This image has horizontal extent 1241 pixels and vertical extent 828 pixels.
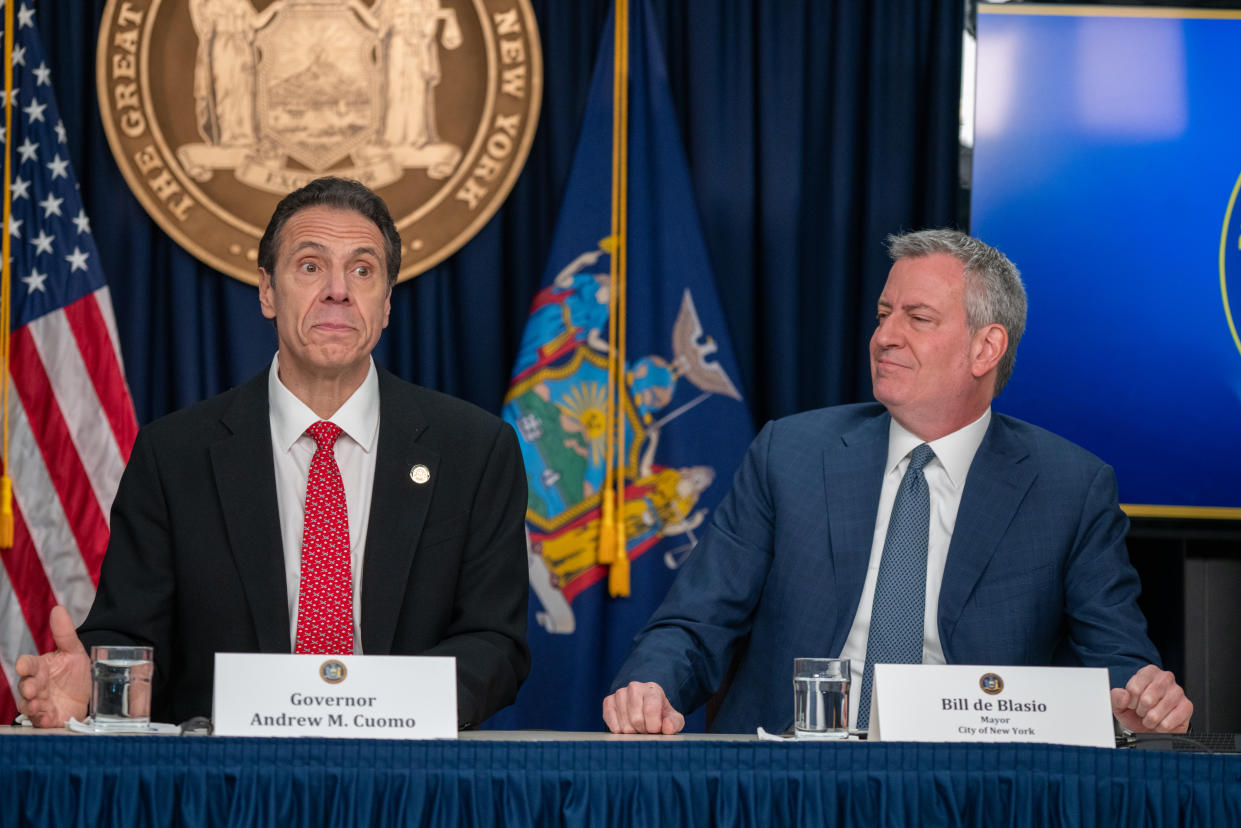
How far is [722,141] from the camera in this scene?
3828 mm

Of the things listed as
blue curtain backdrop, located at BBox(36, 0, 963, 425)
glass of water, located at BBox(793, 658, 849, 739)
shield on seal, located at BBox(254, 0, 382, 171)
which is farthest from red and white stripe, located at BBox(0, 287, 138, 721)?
glass of water, located at BBox(793, 658, 849, 739)

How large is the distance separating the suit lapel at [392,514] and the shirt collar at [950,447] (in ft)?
2.70

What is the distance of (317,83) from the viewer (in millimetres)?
3680

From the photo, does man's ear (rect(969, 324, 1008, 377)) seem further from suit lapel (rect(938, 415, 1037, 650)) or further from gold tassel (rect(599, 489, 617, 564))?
gold tassel (rect(599, 489, 617, 564))

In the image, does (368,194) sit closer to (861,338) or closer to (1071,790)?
(1071,790)

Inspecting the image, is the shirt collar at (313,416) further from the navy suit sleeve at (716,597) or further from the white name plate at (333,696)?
the white name plate at (333,696)

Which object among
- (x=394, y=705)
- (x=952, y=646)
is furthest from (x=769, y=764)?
(x=952, y=646)

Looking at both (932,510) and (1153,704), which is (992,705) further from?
(932,510)

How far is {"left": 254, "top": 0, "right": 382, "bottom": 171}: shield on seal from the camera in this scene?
3670 millimetres

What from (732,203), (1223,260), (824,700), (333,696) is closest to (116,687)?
(333,696)

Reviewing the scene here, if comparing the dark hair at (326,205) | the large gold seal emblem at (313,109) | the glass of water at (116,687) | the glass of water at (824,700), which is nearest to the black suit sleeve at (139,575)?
the dark hair at (326,205)

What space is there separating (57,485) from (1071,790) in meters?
2.73

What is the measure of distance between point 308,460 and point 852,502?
95cm

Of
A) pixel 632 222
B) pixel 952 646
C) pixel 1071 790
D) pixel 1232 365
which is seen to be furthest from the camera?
pixel 632 222
